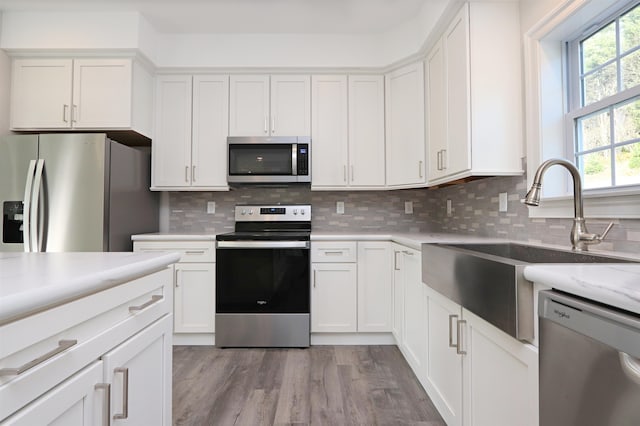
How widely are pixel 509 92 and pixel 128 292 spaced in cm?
207

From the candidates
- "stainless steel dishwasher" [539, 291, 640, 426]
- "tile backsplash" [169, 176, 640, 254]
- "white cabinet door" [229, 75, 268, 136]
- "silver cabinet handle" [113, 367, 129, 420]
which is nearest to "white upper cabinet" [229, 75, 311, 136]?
"white cabinet door" [229, 75, 268, 136]

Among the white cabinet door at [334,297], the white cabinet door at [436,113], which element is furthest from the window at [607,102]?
the white cabinet door at [334,297]

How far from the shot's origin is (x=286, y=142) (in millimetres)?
2812

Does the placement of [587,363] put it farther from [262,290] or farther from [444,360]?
[262,290]

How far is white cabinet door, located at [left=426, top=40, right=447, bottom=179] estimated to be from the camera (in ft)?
7.45

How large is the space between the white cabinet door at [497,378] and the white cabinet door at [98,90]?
9.31 feet

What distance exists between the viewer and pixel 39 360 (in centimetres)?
60

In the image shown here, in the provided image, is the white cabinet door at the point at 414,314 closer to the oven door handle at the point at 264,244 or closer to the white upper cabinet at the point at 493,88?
the white upper cabinet at the point at 493,88

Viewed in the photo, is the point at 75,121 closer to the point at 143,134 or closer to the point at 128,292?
the point at 143,134

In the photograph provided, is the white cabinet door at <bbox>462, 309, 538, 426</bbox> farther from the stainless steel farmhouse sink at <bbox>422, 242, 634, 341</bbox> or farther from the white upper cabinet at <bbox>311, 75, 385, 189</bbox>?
the white upper cabinet at <bbox>311, 75, 385, 189</bbox>

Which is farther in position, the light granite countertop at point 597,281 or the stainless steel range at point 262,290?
the stainless steel range at point 262,290

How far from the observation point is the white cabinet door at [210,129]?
9.49 ft

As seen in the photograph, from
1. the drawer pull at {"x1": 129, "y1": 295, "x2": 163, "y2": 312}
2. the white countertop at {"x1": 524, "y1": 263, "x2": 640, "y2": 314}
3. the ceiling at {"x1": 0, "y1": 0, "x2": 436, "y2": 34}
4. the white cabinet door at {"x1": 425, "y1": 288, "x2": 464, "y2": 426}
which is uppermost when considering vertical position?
the ceiling at {"x1": 0, "y1": 0, "x2": 436, "y2": 34}

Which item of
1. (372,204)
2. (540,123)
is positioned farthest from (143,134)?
(540,123)
